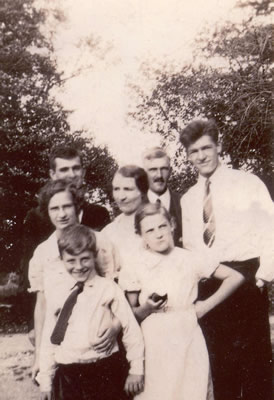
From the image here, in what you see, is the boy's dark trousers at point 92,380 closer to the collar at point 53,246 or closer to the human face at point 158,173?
the collar at point 53,246

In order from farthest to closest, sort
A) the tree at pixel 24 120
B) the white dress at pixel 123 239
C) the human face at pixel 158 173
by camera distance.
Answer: the tree at pixel 24 120, the human face at pixel 158 173, the white dress at pixel 123 239

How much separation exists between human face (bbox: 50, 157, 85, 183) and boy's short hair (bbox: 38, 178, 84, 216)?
7cm

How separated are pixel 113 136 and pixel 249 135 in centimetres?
60

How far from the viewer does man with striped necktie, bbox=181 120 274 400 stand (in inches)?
67.0

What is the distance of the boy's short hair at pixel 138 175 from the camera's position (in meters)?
1.68

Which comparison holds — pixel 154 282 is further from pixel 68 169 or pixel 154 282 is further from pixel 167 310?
pixel 68 169

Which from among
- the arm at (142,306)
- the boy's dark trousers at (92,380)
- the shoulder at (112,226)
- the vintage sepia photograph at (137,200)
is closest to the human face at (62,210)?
the vintage sepia photograph at (137,200)

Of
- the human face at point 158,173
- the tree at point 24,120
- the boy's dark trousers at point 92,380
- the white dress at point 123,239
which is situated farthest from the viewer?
the tree at point 24,120

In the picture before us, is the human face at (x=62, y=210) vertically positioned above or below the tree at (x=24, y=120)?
below

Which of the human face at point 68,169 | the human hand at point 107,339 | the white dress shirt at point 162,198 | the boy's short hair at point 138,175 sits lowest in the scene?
the human hand at point 107,339

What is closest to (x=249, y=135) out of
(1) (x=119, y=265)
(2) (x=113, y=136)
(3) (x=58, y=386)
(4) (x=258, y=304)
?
(2) (x=113, y=136)

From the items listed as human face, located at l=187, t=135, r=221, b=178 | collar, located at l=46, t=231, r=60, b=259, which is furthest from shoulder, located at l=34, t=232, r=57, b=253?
human face, located at l=187, t=135, r=221, b=178

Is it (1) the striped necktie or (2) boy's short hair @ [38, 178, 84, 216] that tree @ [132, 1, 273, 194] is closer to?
(1) the striped necktie

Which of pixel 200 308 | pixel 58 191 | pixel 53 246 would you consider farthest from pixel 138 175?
pixel 200 308
